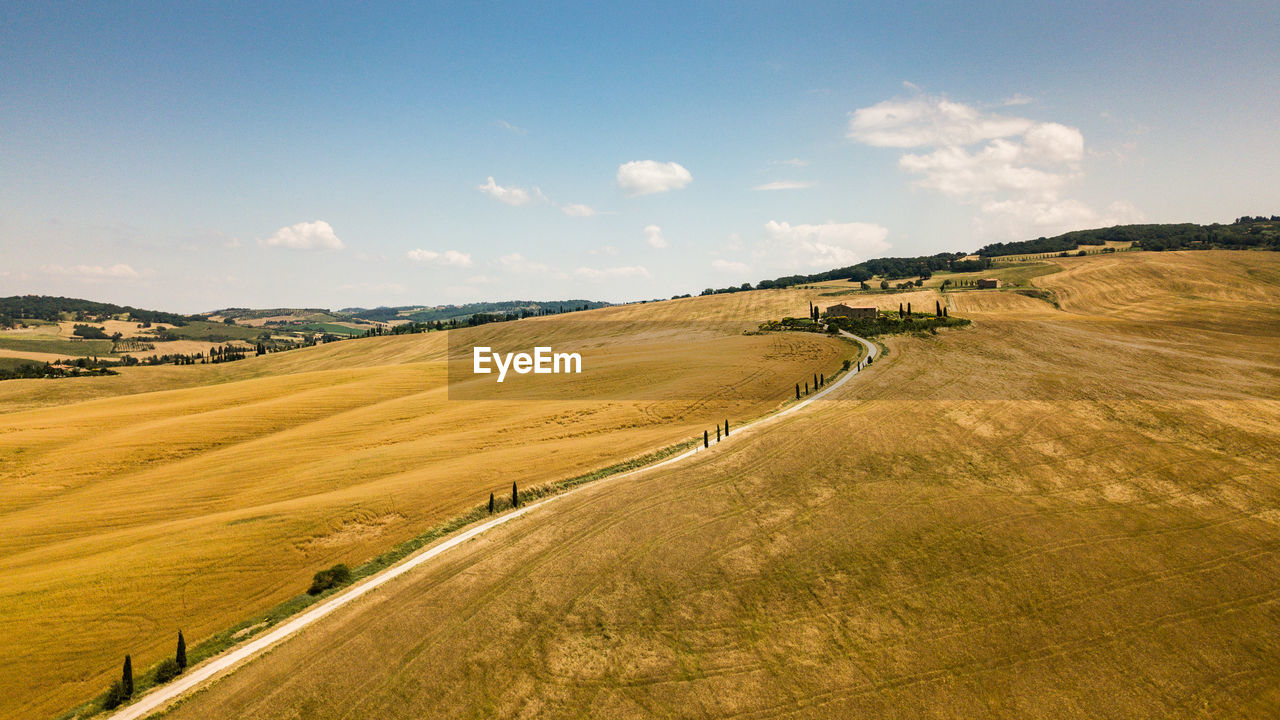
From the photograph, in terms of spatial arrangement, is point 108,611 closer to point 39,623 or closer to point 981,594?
point 39,623

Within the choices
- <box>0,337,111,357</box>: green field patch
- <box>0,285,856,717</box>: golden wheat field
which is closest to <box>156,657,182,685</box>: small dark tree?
<box>0,285,856,717</box>: golden wheat field

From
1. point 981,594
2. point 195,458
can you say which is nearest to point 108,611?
point 195,458

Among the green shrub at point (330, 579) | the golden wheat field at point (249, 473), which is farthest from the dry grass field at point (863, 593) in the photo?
the golden wheat field at point (249, 473)

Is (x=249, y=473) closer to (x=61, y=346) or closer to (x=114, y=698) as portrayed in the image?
(x=114, y=698)

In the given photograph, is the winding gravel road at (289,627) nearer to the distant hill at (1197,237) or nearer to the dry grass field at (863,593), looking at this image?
the dry grass field at (863,593)

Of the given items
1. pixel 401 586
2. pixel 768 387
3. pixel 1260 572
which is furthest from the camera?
pixel 768 387

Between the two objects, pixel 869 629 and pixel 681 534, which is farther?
pixel 681 534

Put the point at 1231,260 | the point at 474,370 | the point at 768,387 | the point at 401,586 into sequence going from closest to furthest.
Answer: the point at 401,586, the point at 768,387, the point at 474,370, the point at 1231,260
